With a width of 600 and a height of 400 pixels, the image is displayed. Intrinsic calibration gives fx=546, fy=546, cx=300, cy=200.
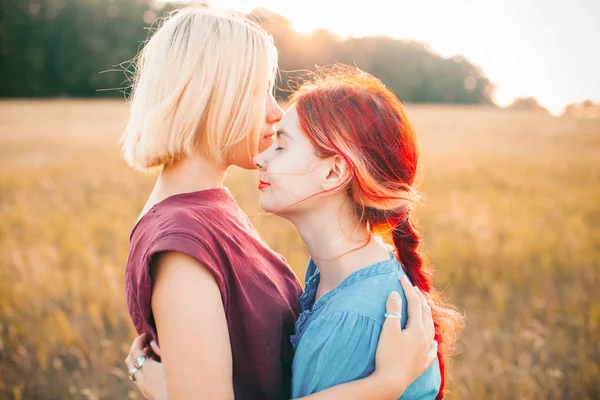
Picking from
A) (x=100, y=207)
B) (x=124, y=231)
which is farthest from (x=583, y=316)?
(x=100, y=207)

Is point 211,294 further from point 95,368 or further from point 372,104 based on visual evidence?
point 95,368

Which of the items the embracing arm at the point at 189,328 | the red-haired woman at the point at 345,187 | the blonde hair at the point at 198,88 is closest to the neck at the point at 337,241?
the red-haired woman at the point at 345,187

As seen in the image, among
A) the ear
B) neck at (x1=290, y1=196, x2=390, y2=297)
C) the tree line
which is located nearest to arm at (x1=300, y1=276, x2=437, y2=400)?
neck at (x1=290, y1=196, x2=390, y2=297)

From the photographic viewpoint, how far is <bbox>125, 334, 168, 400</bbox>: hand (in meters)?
1.66

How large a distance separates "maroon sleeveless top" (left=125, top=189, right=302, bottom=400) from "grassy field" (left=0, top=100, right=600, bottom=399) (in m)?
0.37

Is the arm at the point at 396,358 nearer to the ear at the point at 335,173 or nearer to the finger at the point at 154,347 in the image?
the ear at the point at 335,173

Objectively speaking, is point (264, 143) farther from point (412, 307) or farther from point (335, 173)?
point (412, 307)

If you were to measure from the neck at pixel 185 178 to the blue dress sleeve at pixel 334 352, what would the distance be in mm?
607

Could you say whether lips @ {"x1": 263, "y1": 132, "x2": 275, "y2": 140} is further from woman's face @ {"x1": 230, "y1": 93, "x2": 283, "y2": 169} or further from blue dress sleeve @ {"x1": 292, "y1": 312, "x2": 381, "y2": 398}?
blue dress sleeve @ {"x1": 292, "y1": 312, "x2": 381, "y2": 398}

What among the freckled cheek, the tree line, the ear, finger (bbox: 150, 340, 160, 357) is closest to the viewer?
finger (bbox: 150, 340, 160, 357)

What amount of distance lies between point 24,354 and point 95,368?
0.43 metres

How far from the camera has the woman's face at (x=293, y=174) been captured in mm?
1843

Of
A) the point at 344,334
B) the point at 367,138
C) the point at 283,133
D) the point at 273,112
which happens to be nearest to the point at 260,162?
the point at 283,133

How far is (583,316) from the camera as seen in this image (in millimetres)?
3955
